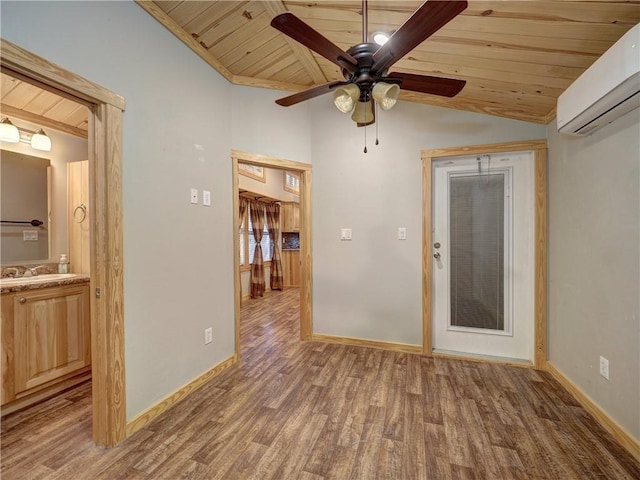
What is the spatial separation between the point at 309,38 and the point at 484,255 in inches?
95.1

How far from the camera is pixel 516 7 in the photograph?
4.78ft

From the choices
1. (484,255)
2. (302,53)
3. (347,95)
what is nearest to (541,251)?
(484,255)

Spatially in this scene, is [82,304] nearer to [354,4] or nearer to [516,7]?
[354,4]

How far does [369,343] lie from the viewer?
3.04 m

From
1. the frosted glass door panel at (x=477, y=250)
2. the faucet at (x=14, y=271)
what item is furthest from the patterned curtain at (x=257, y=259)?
the frosted glass door panel at (x=477, y=250)

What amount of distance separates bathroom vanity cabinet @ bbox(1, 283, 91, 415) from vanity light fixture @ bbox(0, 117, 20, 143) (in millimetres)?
1197

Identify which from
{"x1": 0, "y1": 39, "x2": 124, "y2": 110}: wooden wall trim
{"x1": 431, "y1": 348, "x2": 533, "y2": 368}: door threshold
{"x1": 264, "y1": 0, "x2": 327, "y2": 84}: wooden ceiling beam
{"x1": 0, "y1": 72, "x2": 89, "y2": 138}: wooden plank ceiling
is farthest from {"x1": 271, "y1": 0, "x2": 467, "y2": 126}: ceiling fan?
{"x1": 431, "y1": 348, "x2": 533, "y2": 368}: door threshold

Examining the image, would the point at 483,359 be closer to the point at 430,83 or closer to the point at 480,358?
the point at 480,358

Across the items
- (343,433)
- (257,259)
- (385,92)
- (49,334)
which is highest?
(385,92)

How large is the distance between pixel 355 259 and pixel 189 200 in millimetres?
1707

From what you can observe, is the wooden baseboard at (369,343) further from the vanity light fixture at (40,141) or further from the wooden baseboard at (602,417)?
the vanity light fixture at (40,141)

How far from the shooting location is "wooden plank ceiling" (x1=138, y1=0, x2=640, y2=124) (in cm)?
149

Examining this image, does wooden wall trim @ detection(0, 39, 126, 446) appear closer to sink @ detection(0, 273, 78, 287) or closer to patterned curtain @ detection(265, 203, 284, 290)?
sink @ detection(0, 273, 78, 287)

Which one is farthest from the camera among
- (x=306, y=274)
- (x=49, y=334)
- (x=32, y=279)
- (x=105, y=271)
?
(x=306, y=274)
